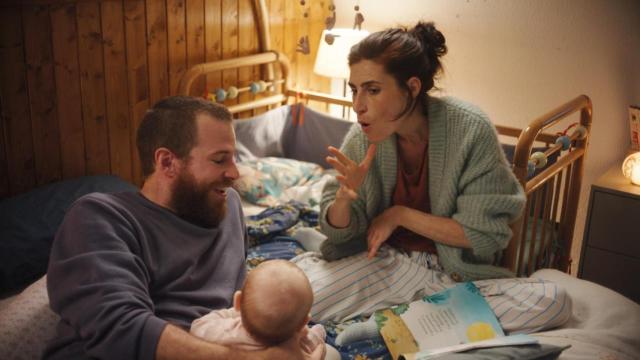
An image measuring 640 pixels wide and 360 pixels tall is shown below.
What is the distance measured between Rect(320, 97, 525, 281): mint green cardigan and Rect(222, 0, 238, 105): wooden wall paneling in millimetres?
1267

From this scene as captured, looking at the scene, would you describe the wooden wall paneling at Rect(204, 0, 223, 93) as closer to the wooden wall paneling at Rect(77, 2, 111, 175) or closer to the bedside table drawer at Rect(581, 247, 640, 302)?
the wooden wall paneling at Rect(77, 2, 111, 175)

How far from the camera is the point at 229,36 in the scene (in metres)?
2.79

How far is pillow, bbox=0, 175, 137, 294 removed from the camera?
1619 millimetres

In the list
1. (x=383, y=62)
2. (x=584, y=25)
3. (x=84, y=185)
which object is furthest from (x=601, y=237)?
(x=84, y=185)

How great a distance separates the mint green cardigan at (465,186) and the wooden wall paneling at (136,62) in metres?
1.06

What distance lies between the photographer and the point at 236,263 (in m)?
1.41

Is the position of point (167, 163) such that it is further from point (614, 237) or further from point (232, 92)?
point (614, 237)

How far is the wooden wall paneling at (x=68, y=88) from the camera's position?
2.09 meters

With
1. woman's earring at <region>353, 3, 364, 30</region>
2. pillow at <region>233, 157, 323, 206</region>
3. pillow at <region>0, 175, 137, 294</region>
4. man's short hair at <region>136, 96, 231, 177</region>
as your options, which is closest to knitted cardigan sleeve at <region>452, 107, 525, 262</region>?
man's short hair at <region>136, 96, 231, 177</region>

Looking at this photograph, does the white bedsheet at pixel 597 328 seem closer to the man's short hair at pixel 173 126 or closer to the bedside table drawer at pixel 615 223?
the bedside table drawer at pixel 615 223

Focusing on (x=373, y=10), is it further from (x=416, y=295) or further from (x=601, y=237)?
(x=416, y=295)

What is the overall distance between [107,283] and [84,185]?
3.49 feet

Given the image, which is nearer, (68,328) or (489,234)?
(68,328)

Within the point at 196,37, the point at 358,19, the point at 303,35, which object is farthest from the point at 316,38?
the point at 196,37
